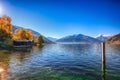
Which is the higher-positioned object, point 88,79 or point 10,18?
point 10,18

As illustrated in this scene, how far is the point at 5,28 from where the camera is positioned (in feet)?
453

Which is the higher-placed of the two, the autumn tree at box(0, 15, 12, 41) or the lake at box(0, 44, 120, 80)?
the autumn tree at box(0, 15, 12, 41)

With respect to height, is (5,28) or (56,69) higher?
(5,28)

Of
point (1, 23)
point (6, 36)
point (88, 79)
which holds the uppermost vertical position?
point (1, 23)

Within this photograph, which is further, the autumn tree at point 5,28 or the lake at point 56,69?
the autumn tree at point 5,28

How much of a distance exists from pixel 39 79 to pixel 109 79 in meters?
13.4

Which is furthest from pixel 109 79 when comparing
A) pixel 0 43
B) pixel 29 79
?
pixel 0 43

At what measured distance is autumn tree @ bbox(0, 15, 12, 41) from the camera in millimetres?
132125

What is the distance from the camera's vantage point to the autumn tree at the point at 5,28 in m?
132

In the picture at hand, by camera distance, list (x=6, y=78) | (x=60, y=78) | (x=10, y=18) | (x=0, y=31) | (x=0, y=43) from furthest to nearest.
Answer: (x=10, y=18) < (x=0, y=31) < (x=0, y=43) < (x=60, y=78) < (x=6, y=78)

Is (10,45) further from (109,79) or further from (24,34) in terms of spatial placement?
(109,79)

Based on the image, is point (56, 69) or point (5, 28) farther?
point (5, 28)

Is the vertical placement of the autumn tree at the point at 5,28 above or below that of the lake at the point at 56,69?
above

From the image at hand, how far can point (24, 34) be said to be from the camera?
177 meters
